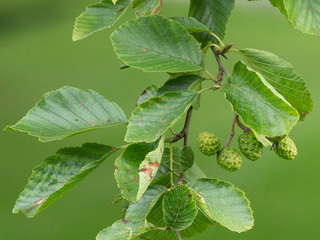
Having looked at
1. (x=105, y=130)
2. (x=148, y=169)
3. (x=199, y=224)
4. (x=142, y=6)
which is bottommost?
(x=105, y=130)

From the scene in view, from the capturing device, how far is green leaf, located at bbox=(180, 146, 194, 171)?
1.66ft

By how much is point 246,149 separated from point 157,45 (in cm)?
14

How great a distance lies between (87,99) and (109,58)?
9.40 feet

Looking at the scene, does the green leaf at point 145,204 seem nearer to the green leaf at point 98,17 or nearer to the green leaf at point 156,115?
the green leaf at point 156,115

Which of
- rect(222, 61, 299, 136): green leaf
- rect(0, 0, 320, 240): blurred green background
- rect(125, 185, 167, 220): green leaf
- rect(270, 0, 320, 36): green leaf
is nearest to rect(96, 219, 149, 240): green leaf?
rect(125, 185, 167, 220): green leaf

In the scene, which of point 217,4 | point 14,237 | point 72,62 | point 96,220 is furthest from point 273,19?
Result: point 217,4

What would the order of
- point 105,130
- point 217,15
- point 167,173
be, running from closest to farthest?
point 167,173 → point 217,15 → point 105,130

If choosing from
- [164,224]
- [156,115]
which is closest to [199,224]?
[164,224]

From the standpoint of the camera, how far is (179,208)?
0.43 metres

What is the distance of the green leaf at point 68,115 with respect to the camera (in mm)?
484

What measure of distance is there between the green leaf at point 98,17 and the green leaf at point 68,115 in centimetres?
8

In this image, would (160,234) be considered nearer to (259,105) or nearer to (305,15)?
(259,105)

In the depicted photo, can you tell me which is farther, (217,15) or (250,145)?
(217,15)

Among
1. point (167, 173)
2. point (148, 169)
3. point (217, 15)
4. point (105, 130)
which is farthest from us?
point (105, 130)
